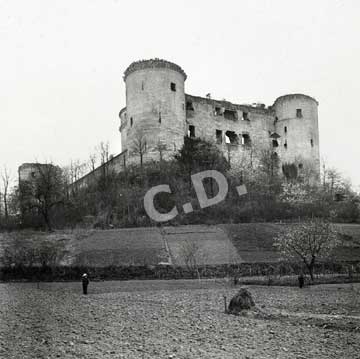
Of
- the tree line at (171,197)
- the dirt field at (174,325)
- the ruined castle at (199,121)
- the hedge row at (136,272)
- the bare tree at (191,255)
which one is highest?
the ruined castle at (199,121)

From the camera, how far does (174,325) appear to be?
17.8 metres

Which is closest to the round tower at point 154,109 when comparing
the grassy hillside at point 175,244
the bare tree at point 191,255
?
the grassy hillside at point 175,244

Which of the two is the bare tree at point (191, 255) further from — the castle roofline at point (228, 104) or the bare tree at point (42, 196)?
the castle roofline at point (228, 104)

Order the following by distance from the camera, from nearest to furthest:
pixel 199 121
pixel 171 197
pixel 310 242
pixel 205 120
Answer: pixel 310 242 → pixel 171 197 → pixel 199 121 → pixel 205 120

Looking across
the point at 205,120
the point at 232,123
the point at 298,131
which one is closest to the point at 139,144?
the point at 205,120

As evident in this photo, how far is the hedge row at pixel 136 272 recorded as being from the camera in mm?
33500

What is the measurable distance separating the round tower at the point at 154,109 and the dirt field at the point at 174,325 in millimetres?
34480

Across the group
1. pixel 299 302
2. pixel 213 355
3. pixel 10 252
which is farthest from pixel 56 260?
pixel 213 355

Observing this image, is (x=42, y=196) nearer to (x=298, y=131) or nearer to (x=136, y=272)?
(x=136, y=272)

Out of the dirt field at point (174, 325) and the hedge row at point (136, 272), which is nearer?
the dirt field at point (174, 325)

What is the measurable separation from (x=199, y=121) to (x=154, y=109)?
790cm

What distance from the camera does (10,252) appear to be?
37.4 metres

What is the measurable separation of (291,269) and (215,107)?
122 ft

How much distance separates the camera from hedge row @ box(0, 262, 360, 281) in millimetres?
33500
